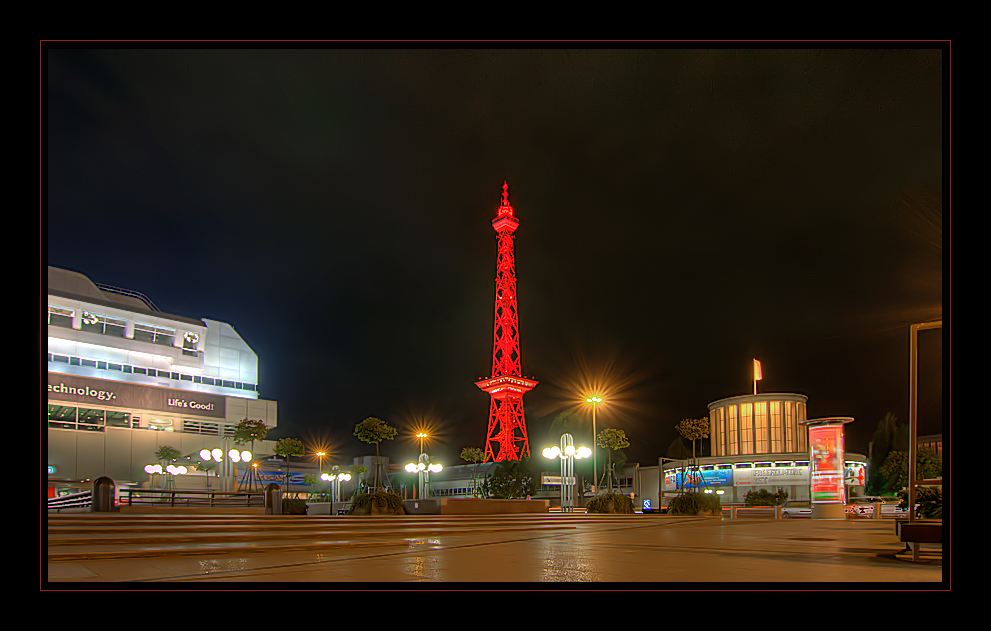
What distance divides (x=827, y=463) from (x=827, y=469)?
0.42 meters

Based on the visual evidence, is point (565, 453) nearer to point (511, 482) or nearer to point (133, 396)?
point (511, 482)

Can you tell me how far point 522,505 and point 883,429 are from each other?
87.7 metres

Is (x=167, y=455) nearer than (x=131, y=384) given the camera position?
Yes

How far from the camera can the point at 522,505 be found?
29609 mm

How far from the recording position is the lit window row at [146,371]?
214 feet

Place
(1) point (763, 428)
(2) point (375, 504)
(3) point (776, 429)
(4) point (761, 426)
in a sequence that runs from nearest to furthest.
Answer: (2) point (375, 504)
(3) point (776, 429)
(1) point (763, 428)
(4) point (761, 426)

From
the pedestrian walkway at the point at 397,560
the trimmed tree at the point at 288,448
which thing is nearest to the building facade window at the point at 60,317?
the trimmed tree at the point at 288,448

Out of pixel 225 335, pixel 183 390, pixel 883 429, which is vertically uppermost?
pixel 225 335

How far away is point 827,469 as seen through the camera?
39.9 meters

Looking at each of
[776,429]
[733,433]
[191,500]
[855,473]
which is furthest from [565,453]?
[733,433]
